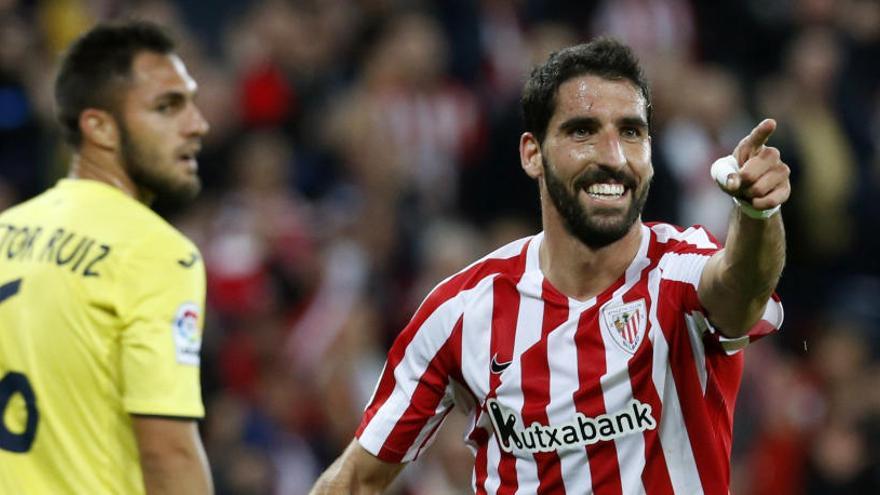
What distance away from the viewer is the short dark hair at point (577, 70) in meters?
4.05

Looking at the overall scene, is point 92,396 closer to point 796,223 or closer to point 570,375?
point 570,375

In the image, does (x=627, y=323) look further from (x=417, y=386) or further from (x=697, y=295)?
(x=417, y=386)

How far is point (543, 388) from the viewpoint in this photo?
4.05 meters

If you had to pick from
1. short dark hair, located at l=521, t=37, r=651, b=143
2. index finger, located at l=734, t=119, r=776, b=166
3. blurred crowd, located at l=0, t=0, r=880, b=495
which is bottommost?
blurred crowd, located at l=0, t=0, r=880, b=495

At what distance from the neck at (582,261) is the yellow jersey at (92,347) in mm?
1005

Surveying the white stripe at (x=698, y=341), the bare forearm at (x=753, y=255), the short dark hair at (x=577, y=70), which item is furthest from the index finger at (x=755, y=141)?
the short dark hair at (x=577, y=70)

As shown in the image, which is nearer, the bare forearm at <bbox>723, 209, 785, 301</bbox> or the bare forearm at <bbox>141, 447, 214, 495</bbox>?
the bare forearm at <bbox>723, 209, 785, 301</bbox>

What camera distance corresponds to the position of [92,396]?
4250 mm

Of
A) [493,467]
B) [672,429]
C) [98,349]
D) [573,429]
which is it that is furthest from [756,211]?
[98,349]

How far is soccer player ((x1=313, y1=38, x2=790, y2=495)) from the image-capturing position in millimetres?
3922

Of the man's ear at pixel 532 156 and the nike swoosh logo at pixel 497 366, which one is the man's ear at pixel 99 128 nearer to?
the man's ear at pixel 532 156

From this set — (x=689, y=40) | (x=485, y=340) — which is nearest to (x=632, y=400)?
(x=485, y=340)

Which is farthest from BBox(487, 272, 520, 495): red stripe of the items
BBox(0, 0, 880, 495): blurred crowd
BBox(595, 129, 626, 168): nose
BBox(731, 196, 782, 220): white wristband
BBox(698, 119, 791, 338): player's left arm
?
BBox(0, 0, 880, 495): blurred crowd

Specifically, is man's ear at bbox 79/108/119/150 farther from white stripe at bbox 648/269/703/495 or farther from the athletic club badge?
white stripe at bbox 648/269/703/495
